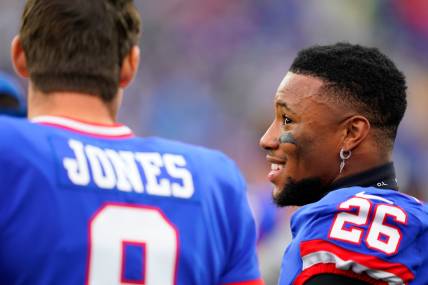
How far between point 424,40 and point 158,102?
3668 millimetres

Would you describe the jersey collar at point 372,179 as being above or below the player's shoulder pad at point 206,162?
below

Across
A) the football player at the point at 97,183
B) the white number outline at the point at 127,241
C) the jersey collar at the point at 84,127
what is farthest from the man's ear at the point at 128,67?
the white number outline at the point at 127,241

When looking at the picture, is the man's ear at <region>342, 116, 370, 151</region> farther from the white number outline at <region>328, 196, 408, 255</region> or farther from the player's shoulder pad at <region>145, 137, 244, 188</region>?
the player's shoulder pad at <region>145, 137, 244, 188</region>

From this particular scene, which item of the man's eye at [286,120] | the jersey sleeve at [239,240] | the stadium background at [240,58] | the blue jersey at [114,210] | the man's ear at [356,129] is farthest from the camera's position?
the stadium background at [240,58]

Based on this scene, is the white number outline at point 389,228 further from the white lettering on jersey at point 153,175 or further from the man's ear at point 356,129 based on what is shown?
the white lettering on jersey at point 153,175

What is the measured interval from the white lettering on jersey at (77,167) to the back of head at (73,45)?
166 millimetres

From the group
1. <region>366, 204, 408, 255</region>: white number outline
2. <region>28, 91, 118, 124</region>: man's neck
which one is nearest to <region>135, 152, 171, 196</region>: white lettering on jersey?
<region>28, 91, 118, 124</region>: man's neck

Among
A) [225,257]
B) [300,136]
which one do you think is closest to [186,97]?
[300,136]

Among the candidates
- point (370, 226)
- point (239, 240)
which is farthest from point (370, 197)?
point (239, 240)

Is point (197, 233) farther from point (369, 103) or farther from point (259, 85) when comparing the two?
point (259, 85)

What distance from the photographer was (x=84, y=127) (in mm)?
2232

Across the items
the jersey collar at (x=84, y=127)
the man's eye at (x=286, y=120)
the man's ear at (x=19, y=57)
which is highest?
the man's ear at (x=19, y=57)

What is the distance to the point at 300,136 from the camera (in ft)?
10.1

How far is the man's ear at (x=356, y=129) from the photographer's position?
9.84 ft
